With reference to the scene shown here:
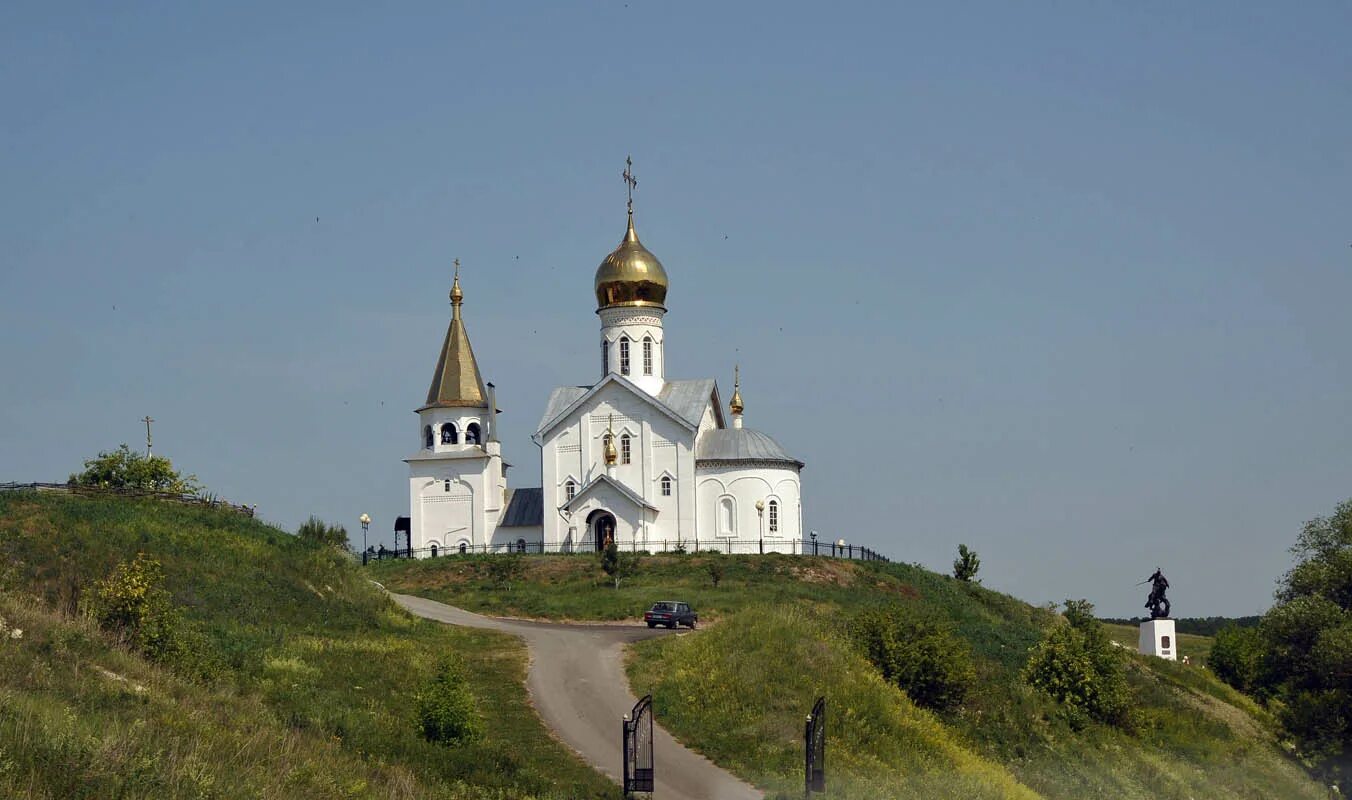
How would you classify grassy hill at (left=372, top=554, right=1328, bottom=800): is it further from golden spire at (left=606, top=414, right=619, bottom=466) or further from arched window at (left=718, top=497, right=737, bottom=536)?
golden spire at (left=606, top=414, right=619, bottom=466)

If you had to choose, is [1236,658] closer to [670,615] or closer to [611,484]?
[670,615]

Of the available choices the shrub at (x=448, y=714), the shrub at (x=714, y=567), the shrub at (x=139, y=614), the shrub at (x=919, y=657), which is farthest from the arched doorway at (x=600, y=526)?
the shrub at (x=448, y=714)

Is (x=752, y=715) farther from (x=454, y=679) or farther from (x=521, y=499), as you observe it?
(x=521, y=499)

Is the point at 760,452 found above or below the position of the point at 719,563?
above

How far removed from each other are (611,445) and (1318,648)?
25934 mm

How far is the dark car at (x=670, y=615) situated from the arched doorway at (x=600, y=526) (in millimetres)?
17072

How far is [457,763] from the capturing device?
2152cm

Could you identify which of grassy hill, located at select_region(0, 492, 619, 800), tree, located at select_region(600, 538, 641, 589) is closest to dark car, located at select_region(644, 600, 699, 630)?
grassy hill, located at select_region(0, 492, 619, 800)

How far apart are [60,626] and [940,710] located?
15.4 m

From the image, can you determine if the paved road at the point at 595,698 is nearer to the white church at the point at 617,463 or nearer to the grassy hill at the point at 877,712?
the grassy hill at the point at 877,712

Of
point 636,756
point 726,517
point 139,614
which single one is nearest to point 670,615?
point 139,614

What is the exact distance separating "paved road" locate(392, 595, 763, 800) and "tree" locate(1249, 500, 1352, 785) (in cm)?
1449

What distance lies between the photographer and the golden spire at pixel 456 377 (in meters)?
56.8

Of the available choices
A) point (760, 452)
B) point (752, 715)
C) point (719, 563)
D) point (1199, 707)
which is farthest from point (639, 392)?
point (752, 715)
